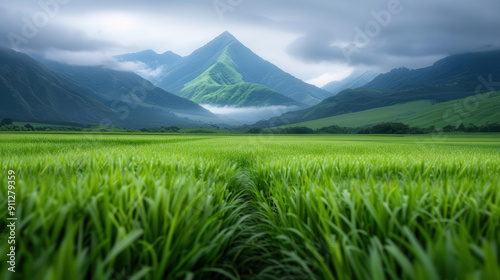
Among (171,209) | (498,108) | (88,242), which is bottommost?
(88,242)

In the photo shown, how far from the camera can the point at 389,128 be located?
94.2 m

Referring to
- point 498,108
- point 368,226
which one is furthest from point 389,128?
point 368,226

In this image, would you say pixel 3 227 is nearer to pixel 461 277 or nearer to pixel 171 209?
pixel 171 209

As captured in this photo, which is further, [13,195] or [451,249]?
[13,195]

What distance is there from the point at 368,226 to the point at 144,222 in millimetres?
1431

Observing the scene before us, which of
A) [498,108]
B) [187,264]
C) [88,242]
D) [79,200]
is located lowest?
[187,264]

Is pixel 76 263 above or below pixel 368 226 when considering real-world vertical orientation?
above

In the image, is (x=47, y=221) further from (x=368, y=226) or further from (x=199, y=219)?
(x=368, y=226)

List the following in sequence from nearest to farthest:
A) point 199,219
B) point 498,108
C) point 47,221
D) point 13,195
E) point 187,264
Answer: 1. point 47,221
2. point 187,264
3. point 13,195
4. point 199,219
5. point 498,108

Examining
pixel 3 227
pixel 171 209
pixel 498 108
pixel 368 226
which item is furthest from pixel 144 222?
pixel 498 108

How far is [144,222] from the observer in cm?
140

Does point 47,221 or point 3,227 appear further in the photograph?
point 3,227

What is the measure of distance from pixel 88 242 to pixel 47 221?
0.26m

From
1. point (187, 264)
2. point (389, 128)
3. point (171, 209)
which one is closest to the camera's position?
point (187, 264)
